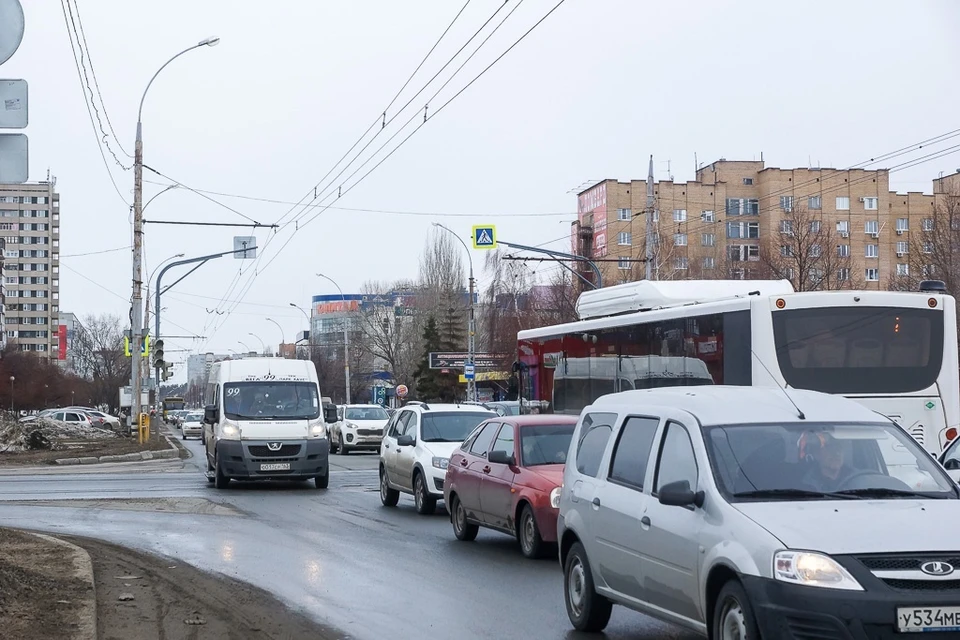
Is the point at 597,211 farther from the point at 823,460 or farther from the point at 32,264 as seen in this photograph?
the point at 32,264

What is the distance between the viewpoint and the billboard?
9488 cm

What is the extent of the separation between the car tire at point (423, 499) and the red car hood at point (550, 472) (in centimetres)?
514

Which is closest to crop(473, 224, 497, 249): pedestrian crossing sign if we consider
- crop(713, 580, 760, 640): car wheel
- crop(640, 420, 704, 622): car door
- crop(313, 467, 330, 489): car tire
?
crop(313, 467, 330, 489): car tire

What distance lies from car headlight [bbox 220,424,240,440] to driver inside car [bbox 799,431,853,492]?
1740cm

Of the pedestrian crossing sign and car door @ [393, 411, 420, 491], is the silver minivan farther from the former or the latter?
the pedestrian crossing sign

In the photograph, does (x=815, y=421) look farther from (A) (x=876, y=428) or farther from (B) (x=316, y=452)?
(B) (x=316, y=452)

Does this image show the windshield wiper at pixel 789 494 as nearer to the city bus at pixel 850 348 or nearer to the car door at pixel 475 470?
the car door at pixel 475 470

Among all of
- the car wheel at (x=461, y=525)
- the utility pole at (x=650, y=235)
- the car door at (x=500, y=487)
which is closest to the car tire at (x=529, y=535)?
the car door at (x=500, y=487)

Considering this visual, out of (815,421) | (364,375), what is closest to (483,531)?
(815,421)

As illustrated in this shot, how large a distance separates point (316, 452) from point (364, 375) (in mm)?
81414

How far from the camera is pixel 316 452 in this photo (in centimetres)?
2364

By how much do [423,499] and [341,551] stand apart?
4639 millimetres

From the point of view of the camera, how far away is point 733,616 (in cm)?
652

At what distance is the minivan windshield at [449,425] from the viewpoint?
1902 centimetres
